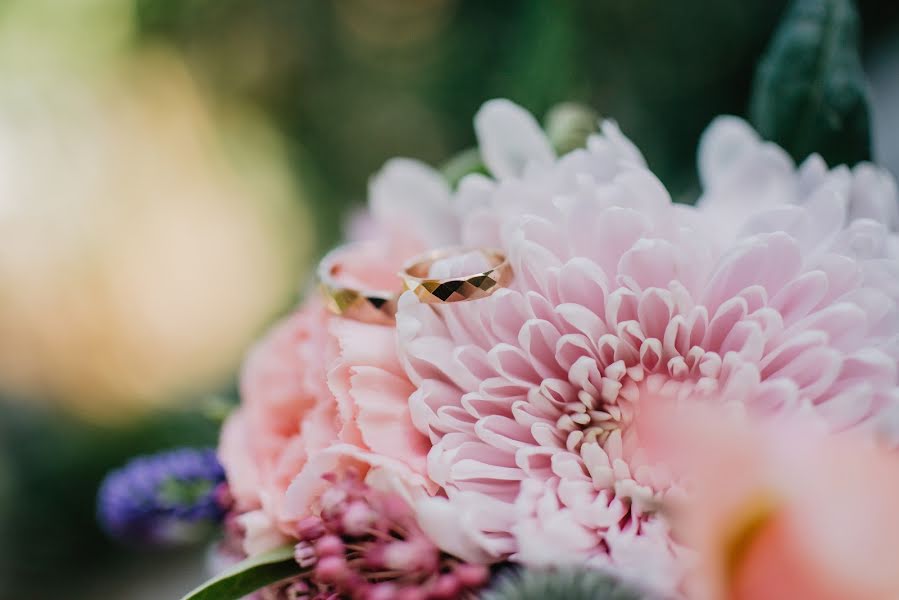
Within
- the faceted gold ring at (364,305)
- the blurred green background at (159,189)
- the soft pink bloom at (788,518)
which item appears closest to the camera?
the soft pink bloom at (788,518)

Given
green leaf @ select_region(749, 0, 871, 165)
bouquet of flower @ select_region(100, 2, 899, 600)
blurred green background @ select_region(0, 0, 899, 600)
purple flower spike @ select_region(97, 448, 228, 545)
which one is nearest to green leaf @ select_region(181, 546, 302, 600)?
bouquet of flower @ select_region(100, 2, 899, 600)

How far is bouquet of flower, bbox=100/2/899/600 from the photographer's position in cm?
21

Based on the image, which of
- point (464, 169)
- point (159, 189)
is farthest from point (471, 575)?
point (159, 189)

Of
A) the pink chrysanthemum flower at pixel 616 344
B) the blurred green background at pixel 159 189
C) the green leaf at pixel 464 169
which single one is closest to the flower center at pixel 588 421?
the pink chrysanthemum flower at pixel 616 344

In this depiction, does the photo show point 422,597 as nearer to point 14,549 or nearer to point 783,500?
point 783,500

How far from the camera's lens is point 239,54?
921 millimetres

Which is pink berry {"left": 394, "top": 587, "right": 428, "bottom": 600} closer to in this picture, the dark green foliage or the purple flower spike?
the dark green foliage

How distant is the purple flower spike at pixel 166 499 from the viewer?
0.36 metres

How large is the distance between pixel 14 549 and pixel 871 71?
1071mm

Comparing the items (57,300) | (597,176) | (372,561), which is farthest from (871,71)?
(57,300)

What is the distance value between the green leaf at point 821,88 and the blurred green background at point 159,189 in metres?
0.47

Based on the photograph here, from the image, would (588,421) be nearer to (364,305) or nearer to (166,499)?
(364,305)

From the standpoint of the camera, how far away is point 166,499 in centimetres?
37

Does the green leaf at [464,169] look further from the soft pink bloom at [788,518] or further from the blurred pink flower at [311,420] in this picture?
the soft pink bloom at [788,518]
